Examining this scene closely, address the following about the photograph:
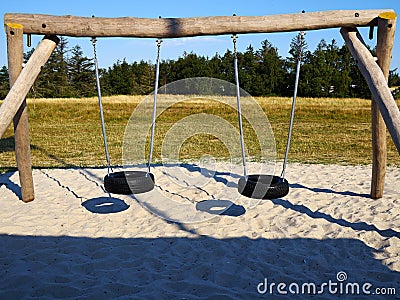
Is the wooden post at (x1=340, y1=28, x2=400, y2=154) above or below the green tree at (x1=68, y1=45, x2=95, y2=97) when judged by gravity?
below

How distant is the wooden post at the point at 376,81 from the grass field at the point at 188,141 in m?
4.07

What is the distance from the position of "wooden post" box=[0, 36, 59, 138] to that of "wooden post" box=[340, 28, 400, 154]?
2.94m

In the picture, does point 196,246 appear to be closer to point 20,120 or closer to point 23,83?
point 23,83

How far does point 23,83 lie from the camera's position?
365cm

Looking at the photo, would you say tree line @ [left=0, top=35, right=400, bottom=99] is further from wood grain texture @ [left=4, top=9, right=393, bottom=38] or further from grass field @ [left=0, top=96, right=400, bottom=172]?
wood grain texture @ [left=4, top=9, right=393, bottom=38]

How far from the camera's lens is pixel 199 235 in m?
3.74

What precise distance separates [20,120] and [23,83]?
28.9 inches

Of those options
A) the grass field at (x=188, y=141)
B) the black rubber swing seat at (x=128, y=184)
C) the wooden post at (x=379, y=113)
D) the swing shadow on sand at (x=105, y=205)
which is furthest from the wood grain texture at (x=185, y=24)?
the grass field at (x=188, y=141)

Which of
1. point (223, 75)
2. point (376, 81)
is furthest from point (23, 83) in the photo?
point (223, 75)

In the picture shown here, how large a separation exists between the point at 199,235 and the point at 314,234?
1102mm

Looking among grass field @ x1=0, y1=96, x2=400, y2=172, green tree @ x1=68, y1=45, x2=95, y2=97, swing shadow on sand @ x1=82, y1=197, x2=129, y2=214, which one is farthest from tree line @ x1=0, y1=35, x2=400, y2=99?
swing shadow on sand @ x1=82, y1=197, x2=129, y2=214

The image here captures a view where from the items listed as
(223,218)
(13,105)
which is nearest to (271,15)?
(223,218)

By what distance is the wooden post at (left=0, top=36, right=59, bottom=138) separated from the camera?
346 centimetres

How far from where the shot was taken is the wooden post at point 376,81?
319 centimetres
